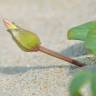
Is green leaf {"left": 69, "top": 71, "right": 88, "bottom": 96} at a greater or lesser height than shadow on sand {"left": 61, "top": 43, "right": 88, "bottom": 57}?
greater

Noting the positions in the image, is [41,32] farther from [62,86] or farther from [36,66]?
[62,86]

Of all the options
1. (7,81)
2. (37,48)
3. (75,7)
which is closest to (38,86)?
(7,81)

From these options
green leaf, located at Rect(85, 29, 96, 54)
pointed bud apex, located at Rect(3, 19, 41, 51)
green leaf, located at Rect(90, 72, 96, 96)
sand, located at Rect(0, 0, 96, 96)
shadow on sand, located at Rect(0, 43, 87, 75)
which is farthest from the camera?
shadow on sand, located at Rect(0, 43, 87, 75)

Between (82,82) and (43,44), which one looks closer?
(82,82)

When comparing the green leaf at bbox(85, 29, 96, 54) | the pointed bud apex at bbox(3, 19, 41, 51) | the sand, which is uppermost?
the green leaf at bbox(85, 29, 96, 54)

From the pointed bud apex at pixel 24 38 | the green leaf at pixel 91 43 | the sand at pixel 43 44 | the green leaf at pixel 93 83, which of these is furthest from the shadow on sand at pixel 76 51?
the green leaf at pixel 93 83

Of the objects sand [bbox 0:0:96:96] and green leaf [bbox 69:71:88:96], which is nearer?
green leaf [bbox 69:71:88:96]

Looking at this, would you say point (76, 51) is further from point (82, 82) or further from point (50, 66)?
point (82, 82)

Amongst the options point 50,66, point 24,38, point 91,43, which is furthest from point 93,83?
point 50,66

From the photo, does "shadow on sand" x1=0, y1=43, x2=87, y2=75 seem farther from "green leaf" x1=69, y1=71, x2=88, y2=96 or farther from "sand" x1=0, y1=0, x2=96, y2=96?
"green leaf" x1=69, y1=71, x2=88, y2=96

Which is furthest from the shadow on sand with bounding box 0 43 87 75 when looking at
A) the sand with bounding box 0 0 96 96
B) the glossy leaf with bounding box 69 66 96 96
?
the glossy leaf with bounding box 69 66 96 96
